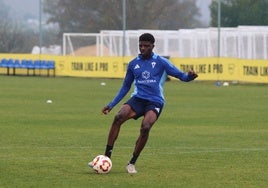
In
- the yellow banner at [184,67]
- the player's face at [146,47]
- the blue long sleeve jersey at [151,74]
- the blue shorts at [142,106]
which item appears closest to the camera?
the player's face at [146,47]

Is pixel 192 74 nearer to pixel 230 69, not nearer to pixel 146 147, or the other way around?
pixel 146 147

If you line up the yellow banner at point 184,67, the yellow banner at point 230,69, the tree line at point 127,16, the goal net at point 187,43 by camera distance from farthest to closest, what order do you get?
1. the tree line at point 127,16
2. the goal net at point 187,43
3. the yellow banner at point 184,67
4. the yellow banner at point 230,69

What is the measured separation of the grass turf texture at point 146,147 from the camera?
1452cm

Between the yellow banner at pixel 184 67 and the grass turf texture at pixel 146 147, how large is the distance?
37.0ft

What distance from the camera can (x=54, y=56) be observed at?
62.2 m

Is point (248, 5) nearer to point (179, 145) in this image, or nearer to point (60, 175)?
point (179, 145)

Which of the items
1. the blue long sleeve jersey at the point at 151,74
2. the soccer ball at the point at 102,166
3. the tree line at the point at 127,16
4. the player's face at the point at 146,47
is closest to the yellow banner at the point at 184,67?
the tree line at the point at 127,16

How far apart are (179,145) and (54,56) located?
1676 inches

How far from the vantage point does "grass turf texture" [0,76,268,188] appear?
14.5 meters

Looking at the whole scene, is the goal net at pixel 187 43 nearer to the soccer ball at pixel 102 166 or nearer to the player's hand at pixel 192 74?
the player's hand at pixel 192 74

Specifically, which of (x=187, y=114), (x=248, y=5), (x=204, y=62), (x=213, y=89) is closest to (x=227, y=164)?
(x=187, y=114)

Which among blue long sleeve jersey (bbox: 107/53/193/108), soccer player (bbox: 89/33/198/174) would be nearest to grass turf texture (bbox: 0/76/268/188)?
soccer player (bbox: 89/33/198/174)

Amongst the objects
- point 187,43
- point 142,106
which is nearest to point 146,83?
point 142,106

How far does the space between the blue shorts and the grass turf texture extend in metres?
0.90
